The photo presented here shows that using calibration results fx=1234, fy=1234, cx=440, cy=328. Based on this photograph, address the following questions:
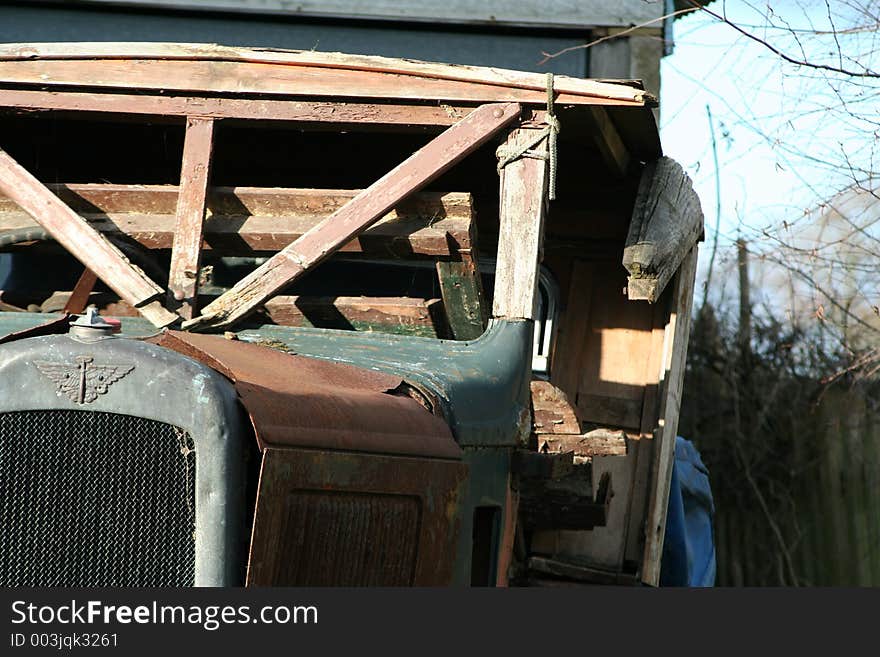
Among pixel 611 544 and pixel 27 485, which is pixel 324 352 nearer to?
pixel 27 485

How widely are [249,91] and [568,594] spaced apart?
2.59m

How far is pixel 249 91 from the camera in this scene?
4922 millimetres

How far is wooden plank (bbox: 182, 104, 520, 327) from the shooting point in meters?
4.40

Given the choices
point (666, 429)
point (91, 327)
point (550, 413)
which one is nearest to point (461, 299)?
point (550, 413)

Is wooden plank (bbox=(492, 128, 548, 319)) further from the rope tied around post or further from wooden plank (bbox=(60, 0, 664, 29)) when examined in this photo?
wooden plank (bbox=(60, 0, 664, 29))

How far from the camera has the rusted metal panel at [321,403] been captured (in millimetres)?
2934

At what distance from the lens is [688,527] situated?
7.15 m

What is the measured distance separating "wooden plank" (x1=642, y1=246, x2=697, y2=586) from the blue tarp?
31 cm

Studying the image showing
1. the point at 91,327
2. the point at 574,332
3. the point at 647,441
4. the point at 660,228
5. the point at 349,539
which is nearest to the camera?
the point at 91,327

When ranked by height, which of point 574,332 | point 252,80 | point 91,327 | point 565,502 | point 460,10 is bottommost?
point 565,502

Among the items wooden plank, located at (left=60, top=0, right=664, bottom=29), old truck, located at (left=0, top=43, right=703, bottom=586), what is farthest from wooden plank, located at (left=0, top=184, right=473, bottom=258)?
wooden plank, located at (left=60, top=0, right=664, bottom=29)

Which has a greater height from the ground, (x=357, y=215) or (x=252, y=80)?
(x=252, y=80)

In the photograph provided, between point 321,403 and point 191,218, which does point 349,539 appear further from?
point 191,218

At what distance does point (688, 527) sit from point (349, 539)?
4460 mm
